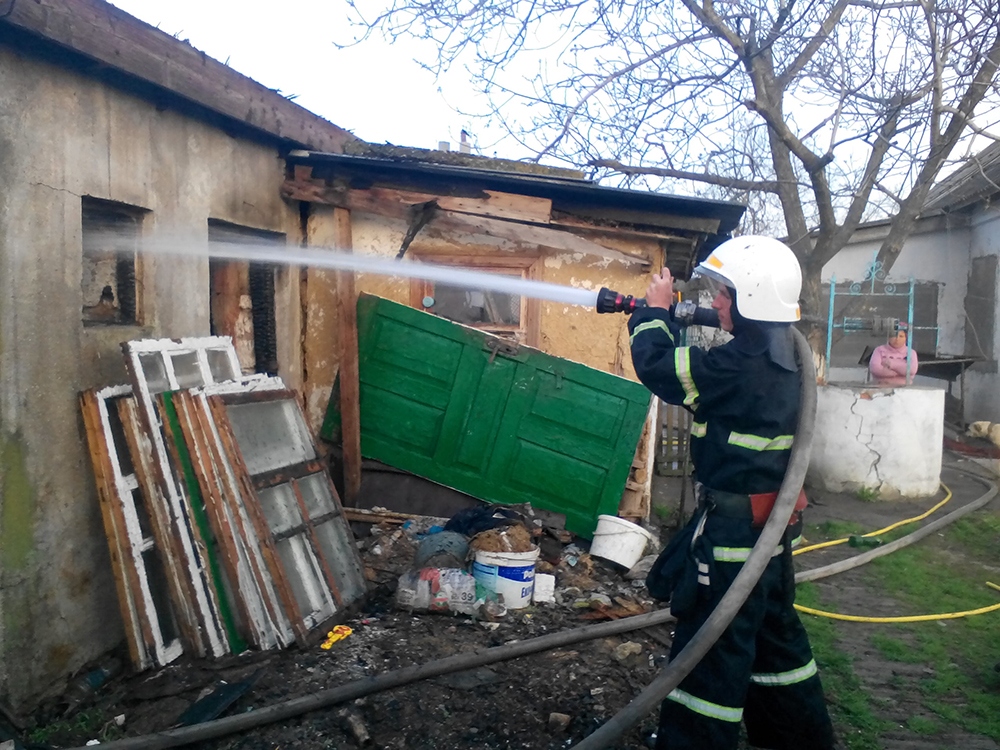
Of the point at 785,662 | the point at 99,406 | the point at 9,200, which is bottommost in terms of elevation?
the point at 785,662

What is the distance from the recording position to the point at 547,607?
17.9ft

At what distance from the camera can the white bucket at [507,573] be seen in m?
5.30

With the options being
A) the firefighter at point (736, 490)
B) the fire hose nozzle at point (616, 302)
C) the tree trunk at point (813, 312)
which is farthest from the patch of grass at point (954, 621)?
the tree trunk at point (813, 312)

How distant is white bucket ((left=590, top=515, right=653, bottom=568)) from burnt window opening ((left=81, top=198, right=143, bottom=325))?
377 centimetres

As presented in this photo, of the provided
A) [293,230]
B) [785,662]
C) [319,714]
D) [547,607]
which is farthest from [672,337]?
[293,230]

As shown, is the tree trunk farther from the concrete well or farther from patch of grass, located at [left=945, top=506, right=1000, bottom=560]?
patch of grass, located at [left=945, top=506, right=1000, bottom=560]

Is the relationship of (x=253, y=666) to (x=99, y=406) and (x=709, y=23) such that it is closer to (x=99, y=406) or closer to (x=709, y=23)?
(x=99, y=406)

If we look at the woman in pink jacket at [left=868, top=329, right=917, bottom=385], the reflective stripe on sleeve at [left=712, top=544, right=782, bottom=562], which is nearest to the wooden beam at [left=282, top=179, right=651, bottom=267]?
the reflective stripe on sleeve at [left=712, top=544, right=782, bottom=562]

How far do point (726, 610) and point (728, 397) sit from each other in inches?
32.4

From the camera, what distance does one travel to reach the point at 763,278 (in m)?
3.19

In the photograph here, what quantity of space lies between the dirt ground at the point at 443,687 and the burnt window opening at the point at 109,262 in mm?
2058

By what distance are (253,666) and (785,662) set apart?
271 cm

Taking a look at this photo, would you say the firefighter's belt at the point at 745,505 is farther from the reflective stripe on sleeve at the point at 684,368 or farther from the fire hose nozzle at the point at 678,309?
the fire hose nozzle at the point at 678,309

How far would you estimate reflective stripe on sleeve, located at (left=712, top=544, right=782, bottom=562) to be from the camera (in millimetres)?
3197
